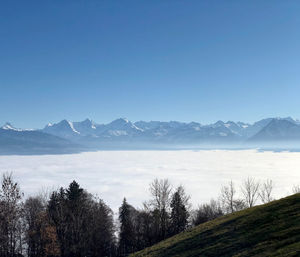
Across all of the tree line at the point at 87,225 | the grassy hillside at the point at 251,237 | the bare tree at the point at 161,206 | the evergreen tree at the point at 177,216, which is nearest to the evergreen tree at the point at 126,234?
the tree line at the point at 87,225

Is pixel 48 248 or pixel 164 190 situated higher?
pixel 164 190

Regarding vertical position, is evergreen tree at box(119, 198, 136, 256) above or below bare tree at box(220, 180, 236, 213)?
below

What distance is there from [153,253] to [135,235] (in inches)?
1609

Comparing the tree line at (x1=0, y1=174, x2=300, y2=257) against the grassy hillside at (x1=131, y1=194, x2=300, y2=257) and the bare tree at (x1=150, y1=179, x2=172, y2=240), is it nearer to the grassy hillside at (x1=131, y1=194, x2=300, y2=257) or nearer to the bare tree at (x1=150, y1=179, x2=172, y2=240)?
the bare tree at (x1=150, y1=179, x2=172, y2=240)

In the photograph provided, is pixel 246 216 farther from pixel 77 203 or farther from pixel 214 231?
pixel 77 203

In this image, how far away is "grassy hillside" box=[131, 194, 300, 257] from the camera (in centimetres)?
2341

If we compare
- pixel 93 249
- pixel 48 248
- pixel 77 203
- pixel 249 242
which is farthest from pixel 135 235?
pixel 249 242

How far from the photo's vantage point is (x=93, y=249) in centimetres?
6838

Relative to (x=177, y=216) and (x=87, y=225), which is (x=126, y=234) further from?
(x=177, y=216)

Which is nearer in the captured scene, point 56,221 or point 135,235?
point 56,221

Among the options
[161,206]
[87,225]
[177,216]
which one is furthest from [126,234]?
[177,216]

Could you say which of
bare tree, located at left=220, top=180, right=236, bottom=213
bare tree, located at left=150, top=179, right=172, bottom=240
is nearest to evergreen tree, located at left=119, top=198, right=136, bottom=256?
bare tree, located at left=150, top=179, right=172, bottom=240

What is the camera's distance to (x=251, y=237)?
2722cm

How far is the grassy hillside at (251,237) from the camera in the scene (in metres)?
23.4
